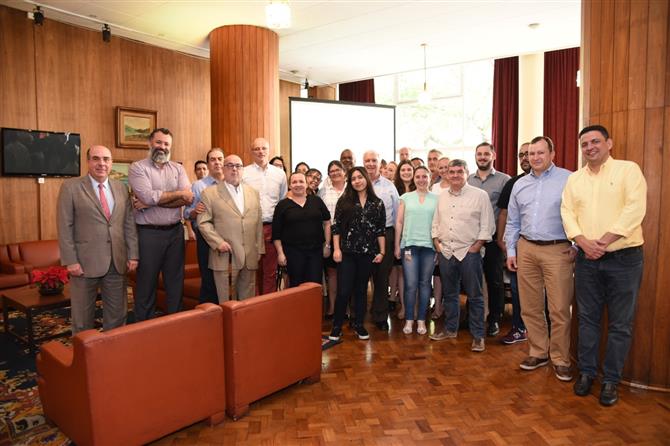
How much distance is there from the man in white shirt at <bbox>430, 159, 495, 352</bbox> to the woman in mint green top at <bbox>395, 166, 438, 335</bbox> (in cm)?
18

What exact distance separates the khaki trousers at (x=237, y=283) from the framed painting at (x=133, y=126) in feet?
14.3

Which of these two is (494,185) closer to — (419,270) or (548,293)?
(419,270)

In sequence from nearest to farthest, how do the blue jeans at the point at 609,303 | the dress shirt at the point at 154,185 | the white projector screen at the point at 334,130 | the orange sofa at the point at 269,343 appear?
the orange sofa at the point at 269,343, the blue jeans at the point at 609,303, the dress shirt at the point at 154,185, the white projector screen at the point at 334,130

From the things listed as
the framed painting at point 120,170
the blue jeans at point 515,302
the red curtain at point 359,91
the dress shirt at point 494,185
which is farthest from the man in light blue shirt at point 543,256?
the red curtain at point 359,91

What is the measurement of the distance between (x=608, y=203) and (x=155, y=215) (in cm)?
316

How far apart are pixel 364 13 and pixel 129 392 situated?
540 cm

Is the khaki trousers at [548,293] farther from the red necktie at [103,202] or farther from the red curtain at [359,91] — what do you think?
the red curtain at [359,91]

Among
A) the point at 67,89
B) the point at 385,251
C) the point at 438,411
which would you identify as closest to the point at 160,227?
the point at 385,251

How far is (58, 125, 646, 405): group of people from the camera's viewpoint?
306cm

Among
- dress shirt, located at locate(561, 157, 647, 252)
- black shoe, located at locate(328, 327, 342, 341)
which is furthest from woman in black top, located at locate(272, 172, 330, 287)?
dress shirt, located at locate(561, 157, 647, 252)

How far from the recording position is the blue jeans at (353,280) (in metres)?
4.26

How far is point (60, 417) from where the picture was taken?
251 cm

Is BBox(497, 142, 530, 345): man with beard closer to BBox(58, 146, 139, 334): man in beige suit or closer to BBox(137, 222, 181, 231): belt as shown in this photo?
BBox(137, 222, 181, 231): belt

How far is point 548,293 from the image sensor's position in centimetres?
348
